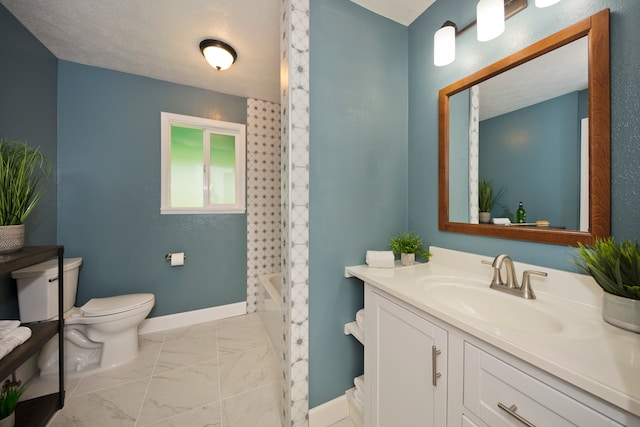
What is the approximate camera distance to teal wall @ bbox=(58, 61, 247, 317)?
204 centimetres

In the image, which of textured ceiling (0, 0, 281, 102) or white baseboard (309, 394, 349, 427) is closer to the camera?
white baseboard (309, 394, 349, 427)

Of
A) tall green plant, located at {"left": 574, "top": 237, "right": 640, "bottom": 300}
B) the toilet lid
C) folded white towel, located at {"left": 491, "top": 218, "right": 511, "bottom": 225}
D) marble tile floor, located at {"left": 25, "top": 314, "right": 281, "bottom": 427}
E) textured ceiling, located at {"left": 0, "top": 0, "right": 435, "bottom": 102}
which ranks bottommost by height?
marble tile floor, located at {"left": 25, "top": 314, "right": 281, "bottom": 427}

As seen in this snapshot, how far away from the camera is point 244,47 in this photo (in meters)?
1.88

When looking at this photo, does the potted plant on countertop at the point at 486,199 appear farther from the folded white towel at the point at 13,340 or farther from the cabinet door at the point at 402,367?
the folded white towel at the point at 13,340

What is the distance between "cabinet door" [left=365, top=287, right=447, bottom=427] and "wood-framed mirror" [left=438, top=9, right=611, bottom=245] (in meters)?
0.63

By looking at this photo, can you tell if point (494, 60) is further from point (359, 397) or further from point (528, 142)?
point (359, 397)

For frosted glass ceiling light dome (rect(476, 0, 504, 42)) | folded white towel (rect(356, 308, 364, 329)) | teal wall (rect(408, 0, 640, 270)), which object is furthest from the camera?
folded white towel (rect(356, 308, 364, 329))

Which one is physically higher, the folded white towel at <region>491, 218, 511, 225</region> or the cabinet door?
the folded white towel at <region>491, 218, 511, 225</region>

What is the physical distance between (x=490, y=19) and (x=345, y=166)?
2.95ft

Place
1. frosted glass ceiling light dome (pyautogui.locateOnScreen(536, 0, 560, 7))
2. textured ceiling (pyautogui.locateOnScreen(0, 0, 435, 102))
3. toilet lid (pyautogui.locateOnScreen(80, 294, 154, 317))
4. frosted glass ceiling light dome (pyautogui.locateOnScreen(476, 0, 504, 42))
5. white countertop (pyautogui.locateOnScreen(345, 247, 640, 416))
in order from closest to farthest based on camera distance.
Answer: white countertop (pyautogui.locateOnScreen(345, 247, 640, 416)) < frosted glass ceiling light dome (pyautogui.locateOnScreen(536, 0, 560, 7)) < frosted glass ceiling light dome (pyautogui.locateOnScreen(476, 0, 504, 42)) < textured ceiling (pyautogui.locateOnScreen(0, 0, 435, 102)) < toilet lid (pyautogui.locateOnScreen(80, 294, 154, 317))

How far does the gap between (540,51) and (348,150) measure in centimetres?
91

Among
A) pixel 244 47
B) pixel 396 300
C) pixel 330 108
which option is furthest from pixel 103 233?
pixel 396 300

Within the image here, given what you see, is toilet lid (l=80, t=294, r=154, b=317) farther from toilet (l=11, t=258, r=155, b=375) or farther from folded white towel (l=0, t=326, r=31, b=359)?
folded white towel (l=0, t=326, r=31, b=359)

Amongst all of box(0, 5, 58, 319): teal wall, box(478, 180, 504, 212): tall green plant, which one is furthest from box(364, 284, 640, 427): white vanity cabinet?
box(0, 5, 58, 319): teal wall
